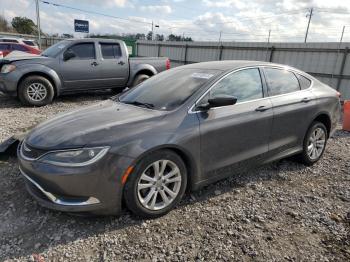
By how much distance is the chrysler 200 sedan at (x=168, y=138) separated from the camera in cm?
268

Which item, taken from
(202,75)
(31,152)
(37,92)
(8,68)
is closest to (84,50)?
(37,92)

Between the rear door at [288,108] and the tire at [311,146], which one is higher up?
the rear door at [288,108]

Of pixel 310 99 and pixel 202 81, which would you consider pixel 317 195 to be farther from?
pixel 202 81

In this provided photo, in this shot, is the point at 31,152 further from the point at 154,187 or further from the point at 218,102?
the point at 218,102

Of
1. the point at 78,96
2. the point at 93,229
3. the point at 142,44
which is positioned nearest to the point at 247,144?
the point at 93,229

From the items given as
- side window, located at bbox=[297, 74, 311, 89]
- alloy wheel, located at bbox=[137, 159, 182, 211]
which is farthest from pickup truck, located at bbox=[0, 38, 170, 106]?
alloy wheel, located at bbox=[137, 159, 182, 211]

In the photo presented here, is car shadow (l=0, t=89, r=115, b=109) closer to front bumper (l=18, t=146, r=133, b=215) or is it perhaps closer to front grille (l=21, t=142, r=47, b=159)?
front grille (l=21, t=142, r=47, b=159)

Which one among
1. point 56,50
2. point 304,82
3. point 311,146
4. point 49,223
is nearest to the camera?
point 49,223

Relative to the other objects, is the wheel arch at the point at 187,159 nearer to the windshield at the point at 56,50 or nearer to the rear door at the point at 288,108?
the rear door at the point at 288,108

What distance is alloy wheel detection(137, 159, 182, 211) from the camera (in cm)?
292

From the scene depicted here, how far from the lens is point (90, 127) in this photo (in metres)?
2.90

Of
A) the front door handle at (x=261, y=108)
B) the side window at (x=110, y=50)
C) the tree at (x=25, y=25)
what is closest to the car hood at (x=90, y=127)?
the front door handle at (x=261, y=108)

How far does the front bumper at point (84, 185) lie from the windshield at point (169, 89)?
36.1 inches

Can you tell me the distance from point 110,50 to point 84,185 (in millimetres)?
7130
